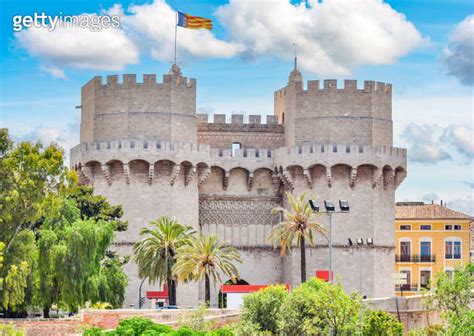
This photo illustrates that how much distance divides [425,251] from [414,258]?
88 centimetres

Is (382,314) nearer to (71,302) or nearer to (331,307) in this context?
(331,307)

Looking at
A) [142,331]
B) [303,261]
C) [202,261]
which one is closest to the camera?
[142,331]

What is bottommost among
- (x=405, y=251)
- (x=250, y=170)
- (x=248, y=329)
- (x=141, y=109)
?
(x=248, y=329)

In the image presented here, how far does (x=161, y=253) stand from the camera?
61344 mm

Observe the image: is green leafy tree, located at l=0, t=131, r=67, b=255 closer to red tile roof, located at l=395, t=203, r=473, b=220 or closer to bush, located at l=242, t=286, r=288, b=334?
bush, located at l=242, t=286, r=288, b=334

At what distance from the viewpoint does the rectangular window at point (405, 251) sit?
83.9 meters

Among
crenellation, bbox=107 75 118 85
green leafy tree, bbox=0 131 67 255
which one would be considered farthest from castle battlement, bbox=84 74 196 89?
green leafy tree, bbox=0 131 67 255

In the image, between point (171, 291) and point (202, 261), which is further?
point (171, 291)

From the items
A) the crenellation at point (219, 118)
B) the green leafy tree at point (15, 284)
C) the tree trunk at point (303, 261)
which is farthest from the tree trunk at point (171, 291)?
the crenellation at point (219, 118)

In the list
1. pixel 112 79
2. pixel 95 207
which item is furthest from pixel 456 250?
pixel 95 207

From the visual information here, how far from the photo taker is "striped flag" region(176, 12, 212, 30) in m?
66.3

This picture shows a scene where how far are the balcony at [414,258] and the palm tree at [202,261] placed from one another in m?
22.5

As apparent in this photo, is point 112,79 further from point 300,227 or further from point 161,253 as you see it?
point 300,227

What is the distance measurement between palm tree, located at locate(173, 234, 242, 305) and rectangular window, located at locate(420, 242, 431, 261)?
2339 cm
